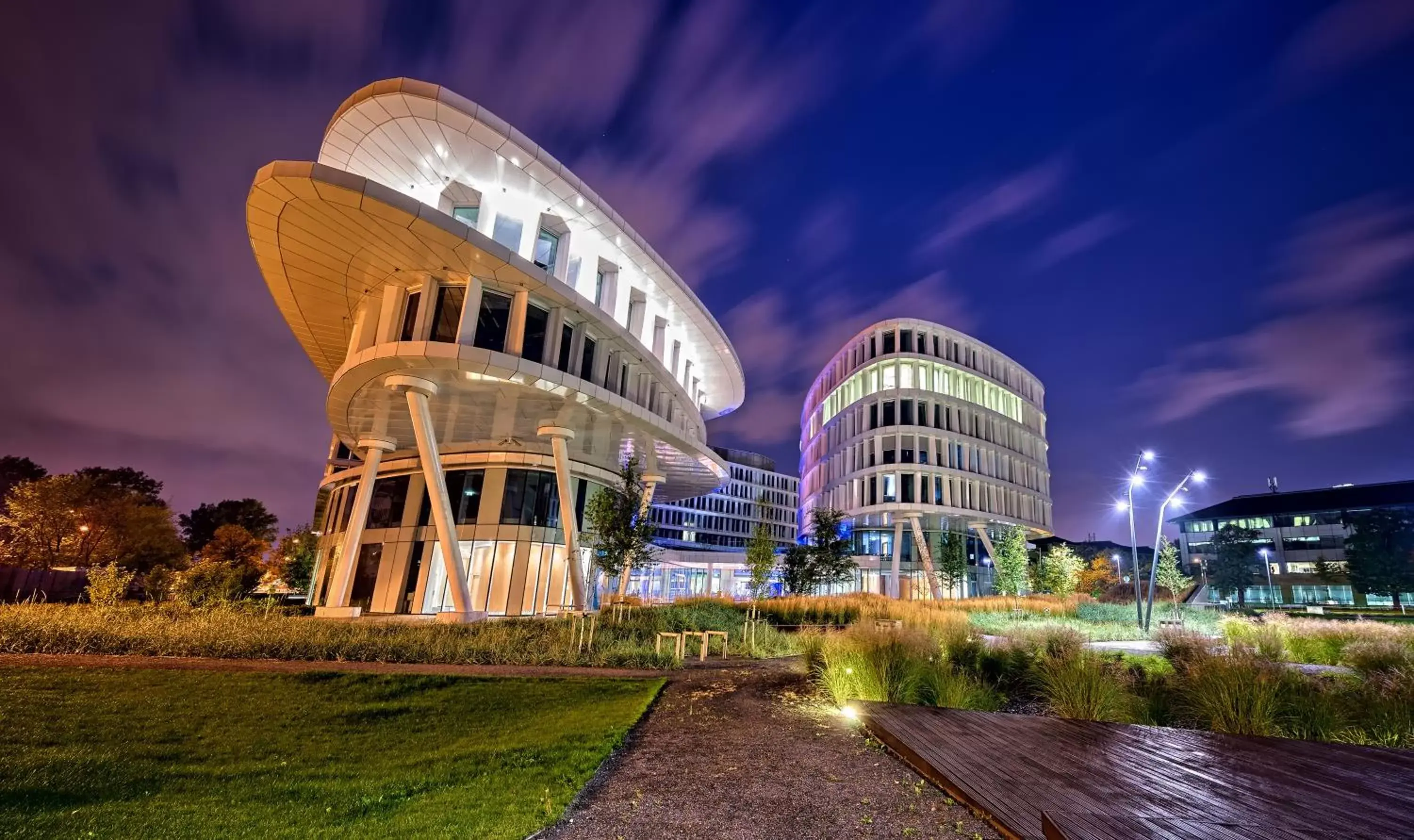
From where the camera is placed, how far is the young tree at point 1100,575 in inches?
2657

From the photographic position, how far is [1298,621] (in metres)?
19.7

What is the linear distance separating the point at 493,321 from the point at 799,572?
23442 mm

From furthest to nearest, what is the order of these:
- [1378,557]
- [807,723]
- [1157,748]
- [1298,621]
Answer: [1378,557] < [1298,621] < [807,723] < [1157,748]

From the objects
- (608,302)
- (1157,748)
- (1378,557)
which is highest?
(608,302)

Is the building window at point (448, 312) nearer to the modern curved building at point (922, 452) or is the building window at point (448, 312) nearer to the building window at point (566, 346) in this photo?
the building window at point (566, 346)

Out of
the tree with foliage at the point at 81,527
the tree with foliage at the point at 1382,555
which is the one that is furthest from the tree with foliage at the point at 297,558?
the tree with foliage at the point at 1382,555

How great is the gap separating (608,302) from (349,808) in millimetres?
24935

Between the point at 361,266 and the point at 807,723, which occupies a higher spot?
the point at 361,266

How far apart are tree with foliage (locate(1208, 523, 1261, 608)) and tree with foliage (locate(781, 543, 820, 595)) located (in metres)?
60.1

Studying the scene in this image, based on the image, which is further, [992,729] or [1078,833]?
[992,729]

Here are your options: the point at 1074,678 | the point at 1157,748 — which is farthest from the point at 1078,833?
the point at 1074,678

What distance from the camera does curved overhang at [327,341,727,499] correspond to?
66.9ft

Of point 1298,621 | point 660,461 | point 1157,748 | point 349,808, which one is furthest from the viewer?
point 660,461

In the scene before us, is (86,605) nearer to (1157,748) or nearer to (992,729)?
(992,729)
